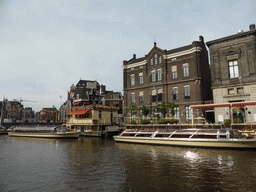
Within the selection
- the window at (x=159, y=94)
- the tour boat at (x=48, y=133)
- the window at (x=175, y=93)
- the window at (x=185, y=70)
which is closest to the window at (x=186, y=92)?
the window at (x=175, y=93)

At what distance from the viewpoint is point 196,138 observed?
82.9ft

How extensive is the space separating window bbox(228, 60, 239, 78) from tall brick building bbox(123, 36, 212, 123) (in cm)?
681

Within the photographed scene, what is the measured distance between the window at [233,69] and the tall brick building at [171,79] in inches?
268

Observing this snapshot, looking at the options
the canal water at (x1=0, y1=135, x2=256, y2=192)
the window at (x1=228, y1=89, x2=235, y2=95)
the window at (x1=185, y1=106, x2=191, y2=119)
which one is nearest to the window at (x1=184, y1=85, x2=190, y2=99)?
the window at (x1=185, y1=106, x2=191, y2=119)

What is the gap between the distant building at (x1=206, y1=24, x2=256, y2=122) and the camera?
3466 cm

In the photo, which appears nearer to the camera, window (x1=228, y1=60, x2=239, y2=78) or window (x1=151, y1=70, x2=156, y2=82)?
window (x1=228, y1=60, x2=239, y2=78)

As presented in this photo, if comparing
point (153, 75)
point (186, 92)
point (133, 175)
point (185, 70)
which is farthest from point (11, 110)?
point (133, 175)

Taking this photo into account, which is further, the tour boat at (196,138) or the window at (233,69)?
the window at (233,69)

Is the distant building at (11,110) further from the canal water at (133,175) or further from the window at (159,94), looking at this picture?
the canal water at (133,175)

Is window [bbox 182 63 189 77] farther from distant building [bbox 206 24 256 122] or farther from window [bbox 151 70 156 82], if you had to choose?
window [bbox 151 70 156 82]

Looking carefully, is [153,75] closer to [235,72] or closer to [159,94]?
[159,94]

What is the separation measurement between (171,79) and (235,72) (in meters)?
15.2

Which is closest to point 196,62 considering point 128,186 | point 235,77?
point 235,77

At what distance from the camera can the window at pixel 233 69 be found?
36.9 m
